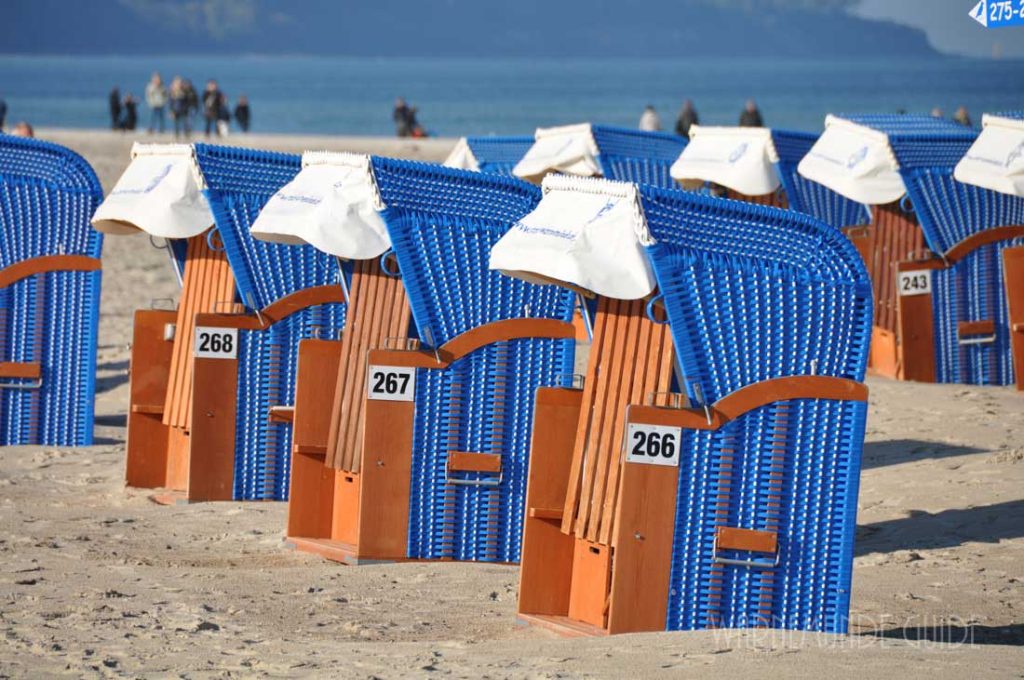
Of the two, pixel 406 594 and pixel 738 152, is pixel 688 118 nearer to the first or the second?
pixel 738 152

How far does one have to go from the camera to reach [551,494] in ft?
23.1

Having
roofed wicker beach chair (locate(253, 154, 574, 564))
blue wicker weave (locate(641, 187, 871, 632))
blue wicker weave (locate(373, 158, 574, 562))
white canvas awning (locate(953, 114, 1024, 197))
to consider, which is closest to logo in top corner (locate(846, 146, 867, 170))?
white canvas awning (locate(953, 114, 1024, 197))

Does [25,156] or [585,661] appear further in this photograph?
[25,156]

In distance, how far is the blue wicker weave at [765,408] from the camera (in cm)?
648

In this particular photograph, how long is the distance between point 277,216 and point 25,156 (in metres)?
3.57

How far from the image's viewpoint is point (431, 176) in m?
8.12

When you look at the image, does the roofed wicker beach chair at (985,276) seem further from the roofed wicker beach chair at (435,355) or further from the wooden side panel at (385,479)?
the wooden side panel at (385,479)

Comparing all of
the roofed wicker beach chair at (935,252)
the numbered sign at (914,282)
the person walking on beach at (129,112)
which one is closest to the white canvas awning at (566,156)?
the roofed wicker beach chair at (935,252)

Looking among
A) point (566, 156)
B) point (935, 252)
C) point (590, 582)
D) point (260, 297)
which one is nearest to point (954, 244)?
point (935, 252)

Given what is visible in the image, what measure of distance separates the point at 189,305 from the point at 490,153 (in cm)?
782

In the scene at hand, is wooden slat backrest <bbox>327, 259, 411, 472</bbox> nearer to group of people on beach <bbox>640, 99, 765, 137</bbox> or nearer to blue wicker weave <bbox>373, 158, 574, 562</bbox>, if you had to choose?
blue wicker weave <bbox>373, 158, 574, 562</bbox>

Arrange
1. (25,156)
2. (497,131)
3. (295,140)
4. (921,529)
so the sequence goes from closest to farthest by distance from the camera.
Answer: (921,529), (25,156), (295,140), (497,131)

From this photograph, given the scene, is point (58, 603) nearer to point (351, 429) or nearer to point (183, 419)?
point (351, 429)

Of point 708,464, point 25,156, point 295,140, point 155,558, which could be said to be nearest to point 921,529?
point 708,464
